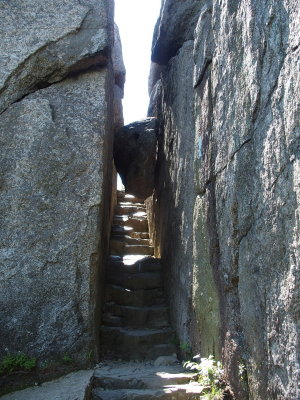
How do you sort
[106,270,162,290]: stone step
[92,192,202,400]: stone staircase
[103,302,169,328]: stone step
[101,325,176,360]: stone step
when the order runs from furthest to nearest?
[106,270,162,290]: stone step
[103,302,169,328]: stone step
[101,325,176,360]: stone step
[92,192,202,400]: stone staircase

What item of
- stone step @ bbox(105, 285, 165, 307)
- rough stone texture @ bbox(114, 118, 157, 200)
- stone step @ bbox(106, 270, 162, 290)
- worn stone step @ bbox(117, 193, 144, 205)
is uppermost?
rough stone texture @ bbox(114, 118, 157, 200)

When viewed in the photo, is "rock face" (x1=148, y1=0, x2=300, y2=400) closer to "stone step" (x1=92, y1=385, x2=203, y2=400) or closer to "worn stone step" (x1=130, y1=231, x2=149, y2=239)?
"stone step" (x1=92, y1=385, x2=203, y2=400)

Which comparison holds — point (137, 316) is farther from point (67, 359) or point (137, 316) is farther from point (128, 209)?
point (128, 209)

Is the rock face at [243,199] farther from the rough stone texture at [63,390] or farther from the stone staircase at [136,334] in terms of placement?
the rough stone texture at [63,390]

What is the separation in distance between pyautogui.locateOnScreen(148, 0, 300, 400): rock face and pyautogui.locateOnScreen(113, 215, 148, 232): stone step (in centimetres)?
314

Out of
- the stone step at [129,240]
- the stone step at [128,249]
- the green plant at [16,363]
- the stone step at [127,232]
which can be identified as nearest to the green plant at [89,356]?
the green plant at [16,363]

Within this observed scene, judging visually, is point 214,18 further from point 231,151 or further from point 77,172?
point 77,172

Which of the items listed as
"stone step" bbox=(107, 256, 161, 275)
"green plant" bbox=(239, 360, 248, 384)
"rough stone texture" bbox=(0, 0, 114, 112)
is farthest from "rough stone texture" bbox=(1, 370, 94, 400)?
"rough stone texture" bbox=(0, 0, 114, 112)

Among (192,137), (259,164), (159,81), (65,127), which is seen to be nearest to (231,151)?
(259,164)

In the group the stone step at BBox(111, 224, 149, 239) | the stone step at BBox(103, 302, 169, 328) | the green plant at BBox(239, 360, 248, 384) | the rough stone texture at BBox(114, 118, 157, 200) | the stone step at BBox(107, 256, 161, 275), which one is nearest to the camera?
the green plant at BBox(239, 360, 248, 384)

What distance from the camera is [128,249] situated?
23.5 ft

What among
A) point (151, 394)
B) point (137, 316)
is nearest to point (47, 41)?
point (137, 316)

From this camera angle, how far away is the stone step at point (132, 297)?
18.5 ft

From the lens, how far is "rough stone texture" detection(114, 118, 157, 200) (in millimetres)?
6790
